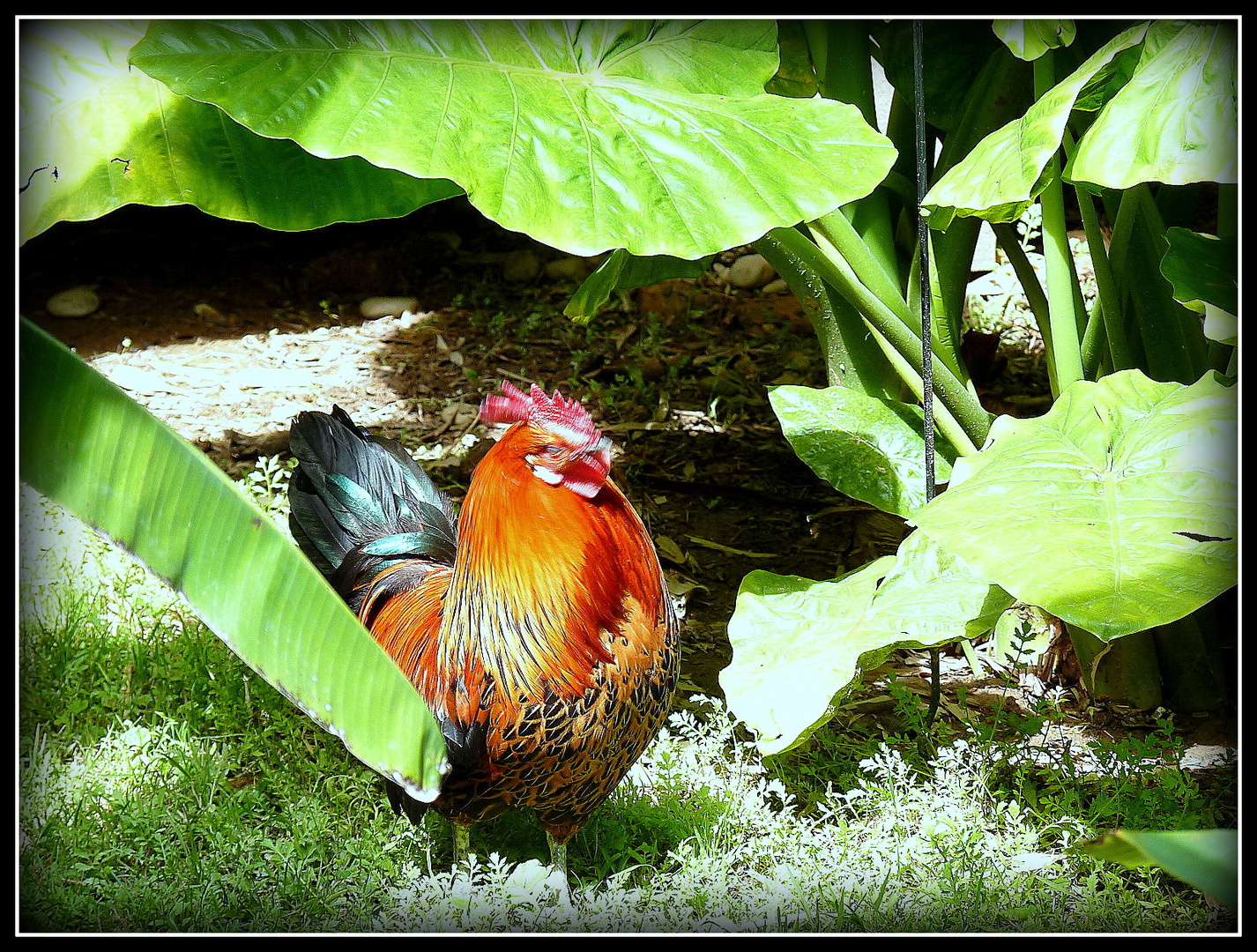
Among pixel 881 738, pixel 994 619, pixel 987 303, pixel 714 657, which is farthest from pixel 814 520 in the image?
pixel 987 303

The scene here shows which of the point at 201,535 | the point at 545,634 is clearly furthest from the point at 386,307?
the point at 201,535

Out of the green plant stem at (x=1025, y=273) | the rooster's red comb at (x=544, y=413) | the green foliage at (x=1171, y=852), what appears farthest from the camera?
the green plant stem at (x=1025, y=273)

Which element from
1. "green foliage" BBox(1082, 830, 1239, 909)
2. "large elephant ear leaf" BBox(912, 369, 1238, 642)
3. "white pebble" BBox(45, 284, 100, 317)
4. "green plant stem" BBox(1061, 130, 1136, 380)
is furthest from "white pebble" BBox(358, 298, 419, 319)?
"green foliage" BBox(1082, 830, 1239, 909)

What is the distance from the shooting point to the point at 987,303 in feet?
11.5

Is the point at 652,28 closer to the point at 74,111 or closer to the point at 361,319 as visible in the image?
the point at 74,111

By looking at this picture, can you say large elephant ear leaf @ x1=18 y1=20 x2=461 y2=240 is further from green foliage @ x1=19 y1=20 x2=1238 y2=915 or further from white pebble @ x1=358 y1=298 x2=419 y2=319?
white pebble @ x1=358 y1=298 x2=419 y2=319

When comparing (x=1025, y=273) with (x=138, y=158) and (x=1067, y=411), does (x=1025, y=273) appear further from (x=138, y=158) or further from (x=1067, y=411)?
(x=138, y=158)

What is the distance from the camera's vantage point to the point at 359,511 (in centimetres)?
170

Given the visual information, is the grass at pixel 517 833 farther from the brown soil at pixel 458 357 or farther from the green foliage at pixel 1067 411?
the brown soil at pixel 458 357

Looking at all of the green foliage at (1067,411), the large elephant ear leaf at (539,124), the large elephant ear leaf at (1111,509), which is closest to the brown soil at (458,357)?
the green foliage at (1067,411)

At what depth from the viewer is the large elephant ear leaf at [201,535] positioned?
89 centimetres

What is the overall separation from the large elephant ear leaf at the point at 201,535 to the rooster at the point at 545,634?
315 mm

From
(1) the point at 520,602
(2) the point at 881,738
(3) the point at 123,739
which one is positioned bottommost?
(2) the point at 881,738
